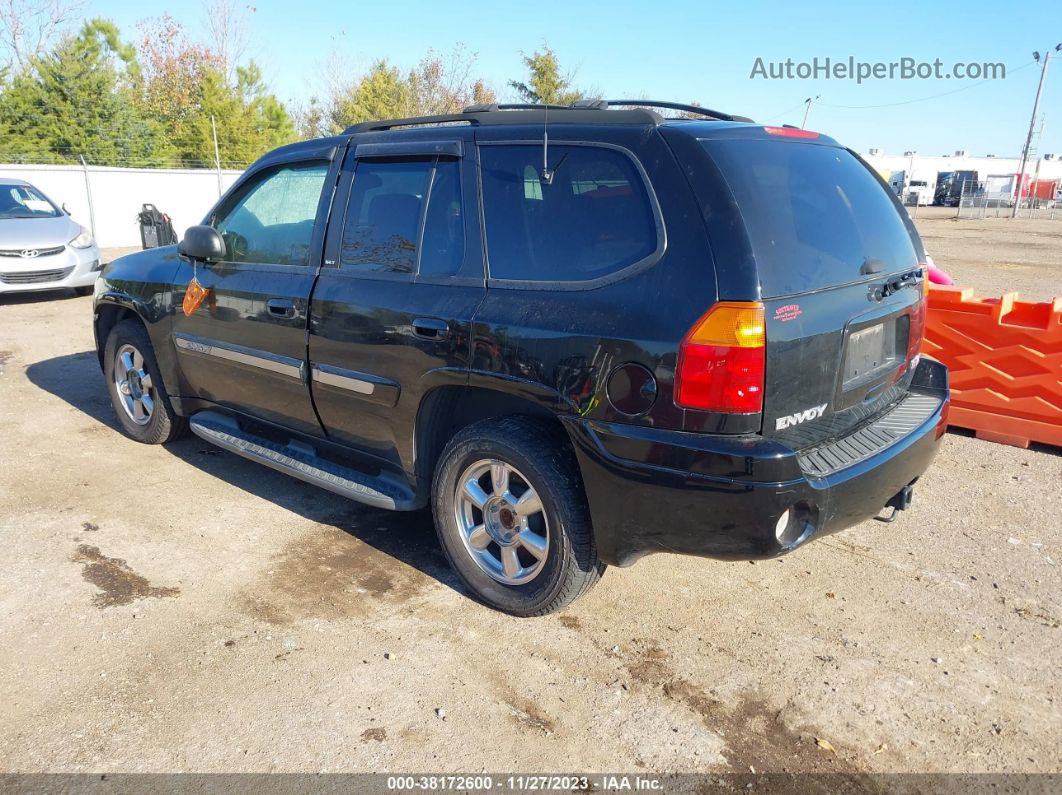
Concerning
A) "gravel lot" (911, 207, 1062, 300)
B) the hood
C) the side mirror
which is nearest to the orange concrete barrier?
the side mirror

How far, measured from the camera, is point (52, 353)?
821cm

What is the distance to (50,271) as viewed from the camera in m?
10.8

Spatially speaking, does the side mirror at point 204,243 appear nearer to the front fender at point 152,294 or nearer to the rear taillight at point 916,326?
the front fender at point 152,294

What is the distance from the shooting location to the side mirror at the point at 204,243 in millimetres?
4340

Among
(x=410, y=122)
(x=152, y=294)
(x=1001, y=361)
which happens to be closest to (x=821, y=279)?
(x=410, y=122)

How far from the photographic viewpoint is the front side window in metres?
4.08

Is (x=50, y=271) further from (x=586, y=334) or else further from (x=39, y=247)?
(x=586, y=334)

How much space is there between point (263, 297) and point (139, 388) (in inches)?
72.0

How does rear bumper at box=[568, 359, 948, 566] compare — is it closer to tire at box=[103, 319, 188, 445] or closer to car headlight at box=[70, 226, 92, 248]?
tire at box=[103, 319, 188, 445]

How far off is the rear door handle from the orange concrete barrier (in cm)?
398

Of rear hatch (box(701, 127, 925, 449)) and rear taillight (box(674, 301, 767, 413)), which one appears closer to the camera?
rear taillight (box(674, 301, 767, 413))

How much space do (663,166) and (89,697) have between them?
2.75 m

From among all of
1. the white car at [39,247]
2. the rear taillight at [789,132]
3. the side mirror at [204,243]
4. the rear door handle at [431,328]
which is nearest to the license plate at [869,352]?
the rear taillight at [789,132]

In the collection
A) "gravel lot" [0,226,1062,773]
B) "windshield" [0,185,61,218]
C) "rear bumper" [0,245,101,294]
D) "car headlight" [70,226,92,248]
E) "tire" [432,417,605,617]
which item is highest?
"windshield" [0,185,61,218]
